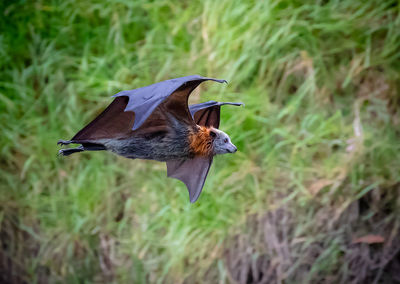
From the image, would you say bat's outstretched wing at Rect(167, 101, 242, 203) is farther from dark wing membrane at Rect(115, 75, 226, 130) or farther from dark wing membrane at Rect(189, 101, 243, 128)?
dark wing membrane at Rect(115, 75, 226, 130)

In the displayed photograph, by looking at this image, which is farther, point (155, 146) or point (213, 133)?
point (213, 133)

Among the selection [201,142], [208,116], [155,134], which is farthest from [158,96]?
[208,116]

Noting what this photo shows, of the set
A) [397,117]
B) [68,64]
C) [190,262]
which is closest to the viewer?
[397,117]

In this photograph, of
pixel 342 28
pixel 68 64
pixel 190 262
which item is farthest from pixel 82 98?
pixel 342 28

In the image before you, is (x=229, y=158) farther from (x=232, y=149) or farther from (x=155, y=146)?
(x=155, y=146)

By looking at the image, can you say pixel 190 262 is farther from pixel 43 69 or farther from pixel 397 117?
pixel 43 69

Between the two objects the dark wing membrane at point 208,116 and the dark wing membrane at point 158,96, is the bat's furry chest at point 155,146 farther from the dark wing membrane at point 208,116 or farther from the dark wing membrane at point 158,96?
the dark wing membrane at point 208,116

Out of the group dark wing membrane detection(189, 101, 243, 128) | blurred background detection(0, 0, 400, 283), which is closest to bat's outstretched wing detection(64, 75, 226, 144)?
dark wing membrane detection(189, 101, 243, 128)

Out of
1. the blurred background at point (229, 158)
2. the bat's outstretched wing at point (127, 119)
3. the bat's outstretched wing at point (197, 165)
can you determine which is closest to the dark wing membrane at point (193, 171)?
the bat's outstretched wing at point (197, 165)
